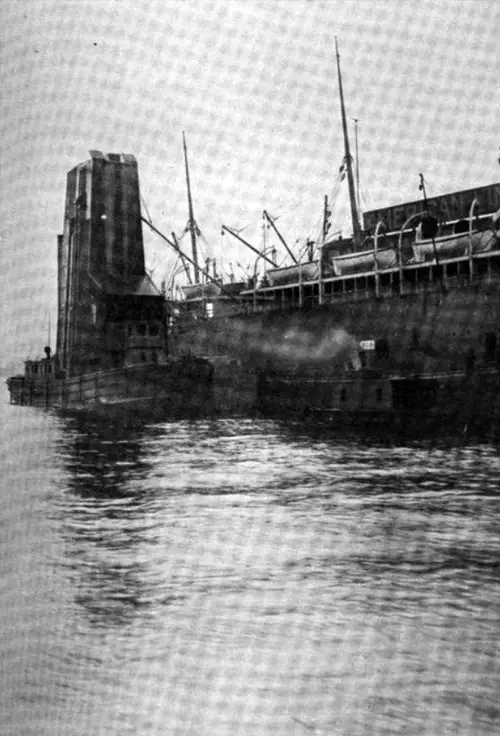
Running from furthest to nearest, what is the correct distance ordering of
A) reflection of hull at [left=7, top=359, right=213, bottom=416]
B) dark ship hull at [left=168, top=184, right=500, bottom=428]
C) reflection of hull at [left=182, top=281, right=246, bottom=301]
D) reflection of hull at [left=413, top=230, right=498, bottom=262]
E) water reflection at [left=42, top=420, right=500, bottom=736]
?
reflection of hull at [left=182, top=281, right=246, bottom=301] < reflection of hull at [left=413, top=230, right=498, bottom=262] < reflection of hull at [left=7, top=359, right=213, bottom=416] < dark ship hull at [left=168, top=184, right=500, bottom=428] < water reflection at [left=42, top=420, right=500, bottom=736]

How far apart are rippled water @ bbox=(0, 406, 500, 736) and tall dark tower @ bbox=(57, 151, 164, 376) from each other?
18425mm

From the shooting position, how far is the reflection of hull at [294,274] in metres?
33.5

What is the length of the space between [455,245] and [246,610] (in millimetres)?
23129

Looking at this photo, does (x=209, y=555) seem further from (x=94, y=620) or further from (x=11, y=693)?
(x=11, y=693)

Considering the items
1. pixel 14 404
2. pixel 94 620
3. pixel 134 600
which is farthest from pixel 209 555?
pixel 14 404

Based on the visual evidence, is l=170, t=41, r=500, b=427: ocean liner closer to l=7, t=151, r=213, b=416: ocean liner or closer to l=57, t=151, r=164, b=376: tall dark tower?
l=7, t=151, r=213, b=416: ocean liner

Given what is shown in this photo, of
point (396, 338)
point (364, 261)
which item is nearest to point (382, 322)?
point (396, 338)

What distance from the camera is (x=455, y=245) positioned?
26844 millimetres

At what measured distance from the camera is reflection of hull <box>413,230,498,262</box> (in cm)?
2553

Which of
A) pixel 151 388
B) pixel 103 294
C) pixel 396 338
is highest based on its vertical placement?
pixel 103 294

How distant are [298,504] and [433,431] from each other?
9.98 meters

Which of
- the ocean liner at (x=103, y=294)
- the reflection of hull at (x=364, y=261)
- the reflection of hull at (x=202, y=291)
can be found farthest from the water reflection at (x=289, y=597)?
the reflection of hull at (x=202, y=291)

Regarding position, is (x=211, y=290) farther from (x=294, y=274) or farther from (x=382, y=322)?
(x=382, y=322)

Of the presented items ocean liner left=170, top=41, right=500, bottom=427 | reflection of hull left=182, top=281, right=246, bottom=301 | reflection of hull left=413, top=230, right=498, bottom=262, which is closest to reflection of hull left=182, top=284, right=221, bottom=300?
reflection of hull left=182, top=281, right=246, bottom=301
